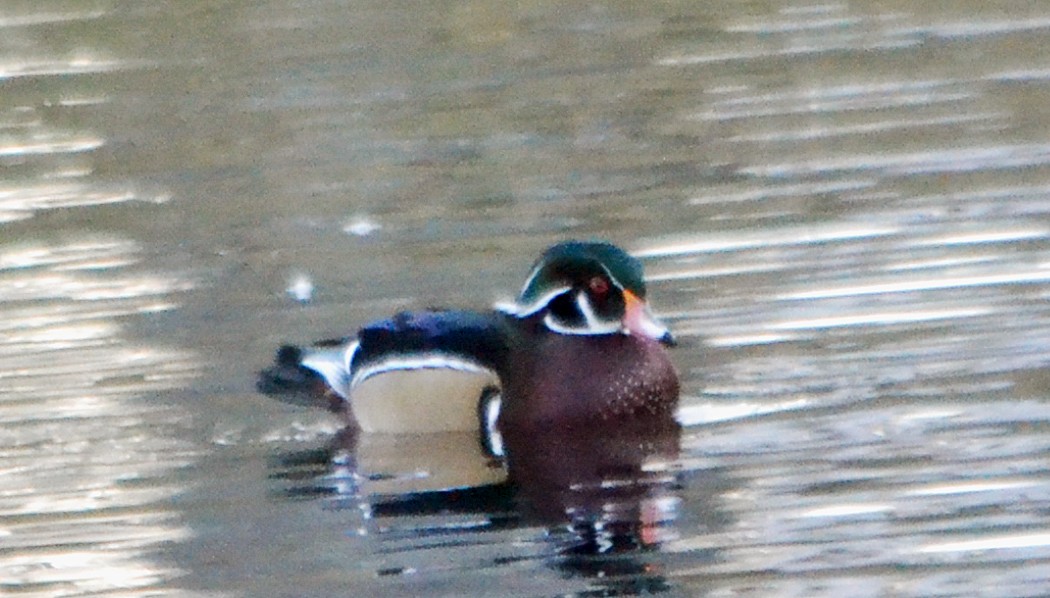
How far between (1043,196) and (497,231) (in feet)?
9.36

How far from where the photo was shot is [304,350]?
36.7 ft

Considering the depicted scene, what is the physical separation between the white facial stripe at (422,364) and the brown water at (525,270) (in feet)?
1.00

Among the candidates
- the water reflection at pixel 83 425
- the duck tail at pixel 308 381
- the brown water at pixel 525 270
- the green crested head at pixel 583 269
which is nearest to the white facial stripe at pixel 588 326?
the green crested head at pixel 583 269

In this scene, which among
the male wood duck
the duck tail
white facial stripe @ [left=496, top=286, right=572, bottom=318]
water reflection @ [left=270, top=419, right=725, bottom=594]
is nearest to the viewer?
water reflection @ [left=270, top=419, right=725, bottom=594]

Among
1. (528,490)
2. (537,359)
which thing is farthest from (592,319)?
(528,490)

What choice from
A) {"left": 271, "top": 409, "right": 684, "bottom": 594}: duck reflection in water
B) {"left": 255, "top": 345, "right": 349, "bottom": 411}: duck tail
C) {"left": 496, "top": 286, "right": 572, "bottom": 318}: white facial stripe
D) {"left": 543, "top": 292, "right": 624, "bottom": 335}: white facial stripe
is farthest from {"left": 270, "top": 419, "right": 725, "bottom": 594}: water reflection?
{"left": 496, "top": 286, "right": 572, "bottom": 318}: white facial stripe

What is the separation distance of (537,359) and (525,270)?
222 centimetres

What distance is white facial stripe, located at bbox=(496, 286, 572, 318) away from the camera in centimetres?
1071

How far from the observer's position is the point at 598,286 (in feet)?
35.1

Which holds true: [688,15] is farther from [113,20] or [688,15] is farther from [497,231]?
[497,231]

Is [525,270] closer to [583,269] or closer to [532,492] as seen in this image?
[583,269]

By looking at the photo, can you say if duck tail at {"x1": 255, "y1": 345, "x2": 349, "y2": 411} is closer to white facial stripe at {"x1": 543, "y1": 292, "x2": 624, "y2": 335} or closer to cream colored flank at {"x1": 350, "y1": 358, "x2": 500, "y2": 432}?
cream colored flank at {"x1": 350, "y1": 358, "x2": 500, "y2": 432}

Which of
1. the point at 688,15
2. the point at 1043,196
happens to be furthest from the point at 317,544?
the point at 688,15

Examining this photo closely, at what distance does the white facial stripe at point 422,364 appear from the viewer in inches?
418
